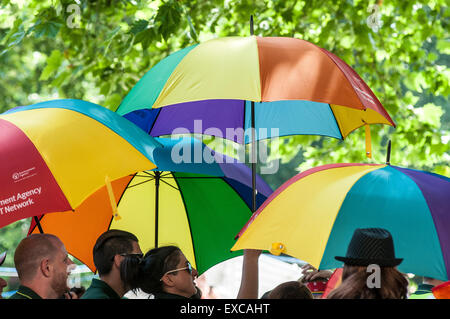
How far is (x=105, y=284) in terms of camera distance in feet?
11.1

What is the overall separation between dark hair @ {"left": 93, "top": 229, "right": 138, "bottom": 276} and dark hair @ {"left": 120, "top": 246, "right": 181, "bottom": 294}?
0.06m

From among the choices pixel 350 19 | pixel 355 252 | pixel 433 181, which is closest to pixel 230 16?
pixel 350 19

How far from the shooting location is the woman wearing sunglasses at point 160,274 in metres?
3.41

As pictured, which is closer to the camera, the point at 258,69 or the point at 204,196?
the point at 258,69

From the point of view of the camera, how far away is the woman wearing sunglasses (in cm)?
341

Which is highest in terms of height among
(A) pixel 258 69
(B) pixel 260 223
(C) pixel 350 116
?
(A) pixel 258 69

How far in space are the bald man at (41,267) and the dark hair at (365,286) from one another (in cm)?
142

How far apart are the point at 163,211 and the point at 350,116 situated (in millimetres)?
1479

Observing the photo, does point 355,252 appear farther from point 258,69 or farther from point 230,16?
point 230,16
